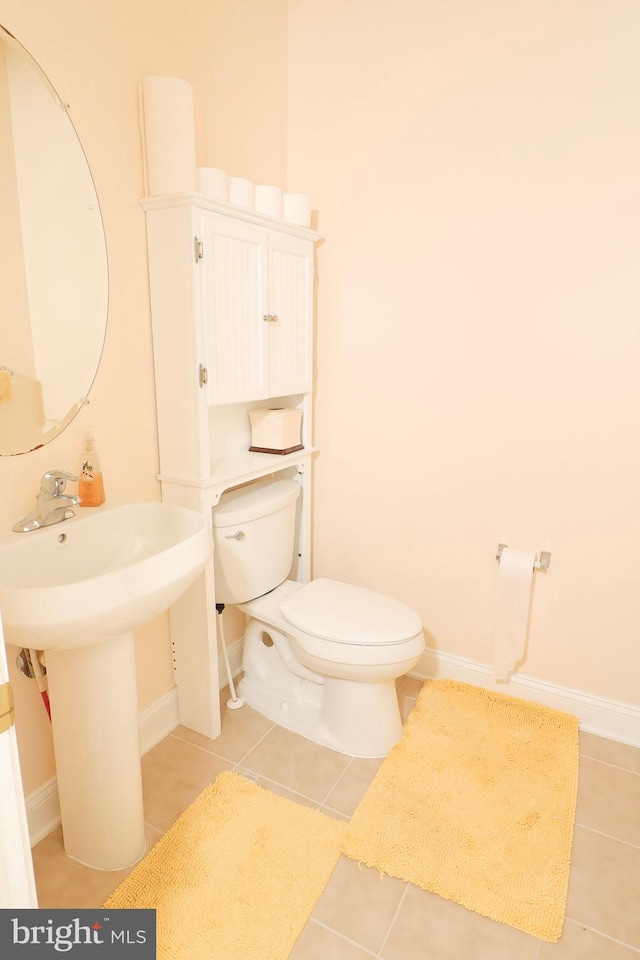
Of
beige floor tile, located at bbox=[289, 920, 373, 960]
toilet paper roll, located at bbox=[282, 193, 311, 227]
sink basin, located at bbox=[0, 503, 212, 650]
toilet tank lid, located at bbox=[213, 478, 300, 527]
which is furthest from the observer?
toilet paper roll, located at bbox=[282, 193, 311, 227]

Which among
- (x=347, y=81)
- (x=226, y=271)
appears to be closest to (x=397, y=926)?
(x=226, y=271)

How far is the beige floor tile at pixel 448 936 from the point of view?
130 centimetres

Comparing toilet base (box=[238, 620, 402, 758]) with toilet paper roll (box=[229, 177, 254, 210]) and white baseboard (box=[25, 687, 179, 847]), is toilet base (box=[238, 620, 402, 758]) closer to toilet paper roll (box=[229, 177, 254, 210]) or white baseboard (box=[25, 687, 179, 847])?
white baseboard (box=[25, 687, 179, 847])

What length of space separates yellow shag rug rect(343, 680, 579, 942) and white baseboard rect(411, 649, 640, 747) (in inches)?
1.7

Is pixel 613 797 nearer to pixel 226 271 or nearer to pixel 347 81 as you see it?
pixel 226 271

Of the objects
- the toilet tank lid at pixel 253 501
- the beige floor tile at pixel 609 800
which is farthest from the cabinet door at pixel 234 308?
the beige floor tile at pixel 609 800

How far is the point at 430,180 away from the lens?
197 cm

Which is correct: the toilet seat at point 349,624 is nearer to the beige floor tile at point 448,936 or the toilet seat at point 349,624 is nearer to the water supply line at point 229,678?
the water supply line at point 229,678

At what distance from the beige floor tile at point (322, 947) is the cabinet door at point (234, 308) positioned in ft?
4.44

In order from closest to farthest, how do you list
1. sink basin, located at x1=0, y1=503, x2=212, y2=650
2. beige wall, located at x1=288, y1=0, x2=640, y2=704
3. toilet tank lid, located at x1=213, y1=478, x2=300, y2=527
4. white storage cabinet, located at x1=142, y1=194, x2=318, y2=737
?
sink basin, located at x1=0, y1=503, x2=212, y2=650 → white storage cabinet, located at x1=142, y1=194, x2=318, y2=737 → beige wall, located at x1=288, y1=0, x2=640, y2=704 → toilet tank lid, located at x1=213, y1=478, x2=300, y2=527

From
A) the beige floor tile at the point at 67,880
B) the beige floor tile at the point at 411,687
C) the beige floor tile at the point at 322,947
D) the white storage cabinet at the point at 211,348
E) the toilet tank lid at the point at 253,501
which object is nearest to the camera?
the beige floor tile at the point at 322,947

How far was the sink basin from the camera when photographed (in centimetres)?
106

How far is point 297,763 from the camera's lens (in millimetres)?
1861

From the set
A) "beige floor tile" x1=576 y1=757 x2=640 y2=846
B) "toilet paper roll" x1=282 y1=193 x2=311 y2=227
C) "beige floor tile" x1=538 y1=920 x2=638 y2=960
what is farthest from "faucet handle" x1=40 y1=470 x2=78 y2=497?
"beige floor tile" x1=576 y1=757 x2=640 y2=846
